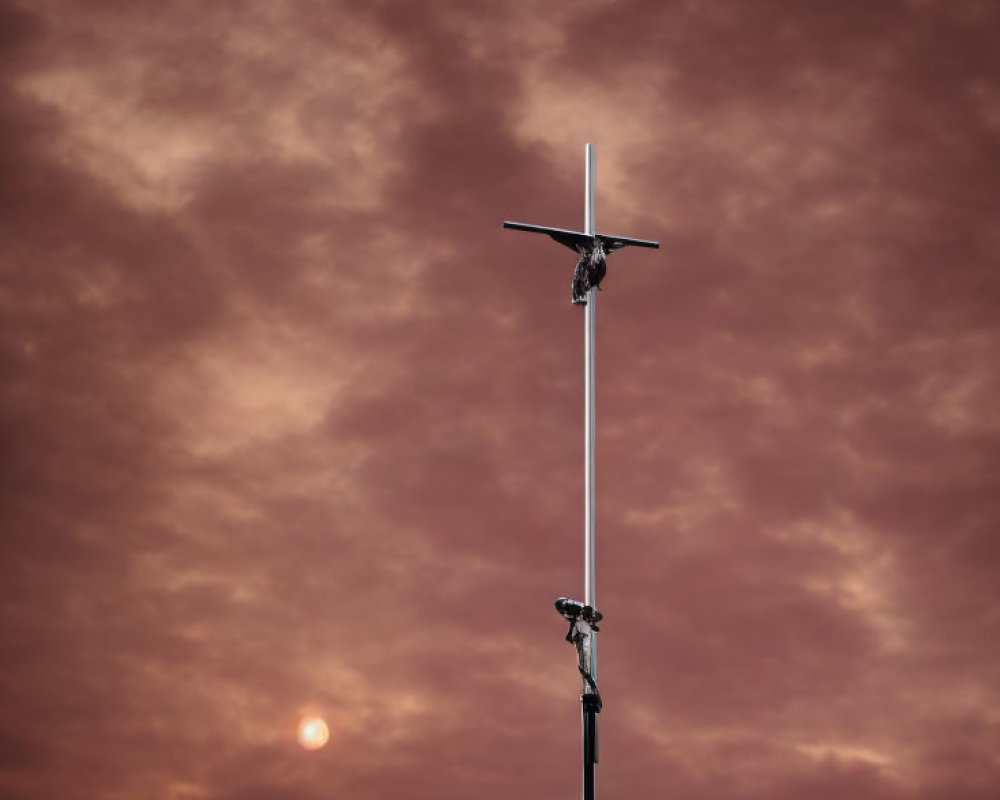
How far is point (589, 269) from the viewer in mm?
45812

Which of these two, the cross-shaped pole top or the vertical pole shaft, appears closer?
the vertical pole shaft

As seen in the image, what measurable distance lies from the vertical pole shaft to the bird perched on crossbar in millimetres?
270

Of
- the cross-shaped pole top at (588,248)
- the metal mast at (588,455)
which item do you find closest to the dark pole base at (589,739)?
the metal mast at (588,455)

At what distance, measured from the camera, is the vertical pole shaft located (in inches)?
1569

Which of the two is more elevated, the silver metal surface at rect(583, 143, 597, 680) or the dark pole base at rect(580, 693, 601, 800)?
the silver metal surface at rect(583, 143, 597, 680)

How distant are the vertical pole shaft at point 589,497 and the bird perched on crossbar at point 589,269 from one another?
27 cm

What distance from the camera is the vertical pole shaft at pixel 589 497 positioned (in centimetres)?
3984

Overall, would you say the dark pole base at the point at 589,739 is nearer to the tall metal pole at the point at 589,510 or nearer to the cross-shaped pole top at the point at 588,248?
the tall metal pole at the point at 589,510

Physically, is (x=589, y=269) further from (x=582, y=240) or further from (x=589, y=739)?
(x=589, y=739)

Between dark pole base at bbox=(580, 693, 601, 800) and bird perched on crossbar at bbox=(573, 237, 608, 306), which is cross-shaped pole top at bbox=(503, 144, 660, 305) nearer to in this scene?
bird perched on crossbar at bbox=(573, 237, 608, 306)

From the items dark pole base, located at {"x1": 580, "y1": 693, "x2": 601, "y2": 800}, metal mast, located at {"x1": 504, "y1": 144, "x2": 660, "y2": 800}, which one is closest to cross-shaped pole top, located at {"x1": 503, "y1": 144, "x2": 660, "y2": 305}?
metal mast, located at {"x1": 504, "y1": 144, "x2": 660, "y2": 800}

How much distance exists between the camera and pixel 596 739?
40094 millimetres

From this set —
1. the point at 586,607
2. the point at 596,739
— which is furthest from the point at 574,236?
the point at 596,739

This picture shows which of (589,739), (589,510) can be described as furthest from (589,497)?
(589,739)
